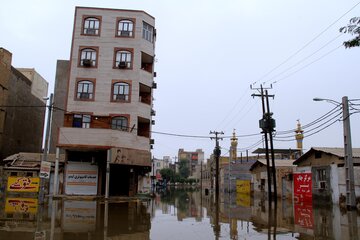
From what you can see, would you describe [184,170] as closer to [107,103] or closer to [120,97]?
[120,97]

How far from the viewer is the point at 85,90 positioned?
1641 inches

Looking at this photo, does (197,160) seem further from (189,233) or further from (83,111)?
(189,233)

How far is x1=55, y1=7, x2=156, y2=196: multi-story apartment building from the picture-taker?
125 ft

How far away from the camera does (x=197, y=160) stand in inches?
6708

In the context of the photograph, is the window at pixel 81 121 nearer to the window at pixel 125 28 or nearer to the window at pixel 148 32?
the window at pixel 125 28

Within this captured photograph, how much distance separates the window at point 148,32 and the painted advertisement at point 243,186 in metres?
26.4

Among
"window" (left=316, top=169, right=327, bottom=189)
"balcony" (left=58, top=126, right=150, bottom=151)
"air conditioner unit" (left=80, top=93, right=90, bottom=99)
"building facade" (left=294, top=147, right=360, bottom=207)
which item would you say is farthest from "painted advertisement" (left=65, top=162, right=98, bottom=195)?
"window" (left=316, top=169, right=327, bottom=189)

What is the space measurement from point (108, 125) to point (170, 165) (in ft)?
402

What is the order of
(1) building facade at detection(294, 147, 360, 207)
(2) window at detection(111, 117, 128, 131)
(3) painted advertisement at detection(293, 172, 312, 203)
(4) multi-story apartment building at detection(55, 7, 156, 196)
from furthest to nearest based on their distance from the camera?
(2) window at detection(111, 117, 128, 131) → (4) multi-story apartment building at detection(55, 7, 156, 196) → (3) painted advertisement at detection(293, 172, 312, 203) → (1) building facade at detection(294, 147, 360, 207)

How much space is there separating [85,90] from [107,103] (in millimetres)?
2867

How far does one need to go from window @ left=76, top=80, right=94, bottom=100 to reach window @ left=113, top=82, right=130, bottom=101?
8.25ft

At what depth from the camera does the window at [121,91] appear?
137 ft

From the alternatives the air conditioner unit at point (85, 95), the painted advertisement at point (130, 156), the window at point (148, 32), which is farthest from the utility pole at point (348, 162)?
the air conditioner unit at point (85, 95)

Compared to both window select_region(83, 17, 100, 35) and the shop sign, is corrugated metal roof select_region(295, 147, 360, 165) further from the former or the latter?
window select_region(83, 17, 100, 35)
